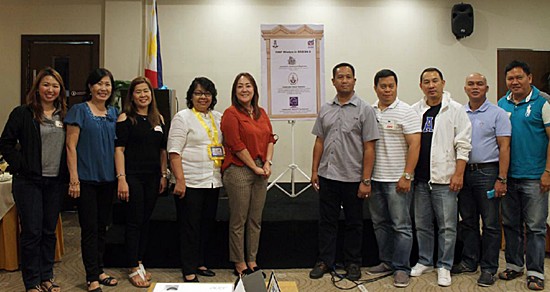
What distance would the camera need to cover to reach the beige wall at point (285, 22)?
544cm

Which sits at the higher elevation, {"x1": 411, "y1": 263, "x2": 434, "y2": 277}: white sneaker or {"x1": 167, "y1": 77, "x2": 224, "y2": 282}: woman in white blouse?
{"x1": 167, "y1": 77, "x2": 224, "y2": 282}: woman in white blouse

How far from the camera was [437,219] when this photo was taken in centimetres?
309

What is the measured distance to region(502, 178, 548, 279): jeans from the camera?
2.92 meters

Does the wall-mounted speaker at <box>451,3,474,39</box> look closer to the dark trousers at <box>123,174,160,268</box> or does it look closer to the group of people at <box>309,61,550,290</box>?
the group of people at <box>309,61,550,290</box>

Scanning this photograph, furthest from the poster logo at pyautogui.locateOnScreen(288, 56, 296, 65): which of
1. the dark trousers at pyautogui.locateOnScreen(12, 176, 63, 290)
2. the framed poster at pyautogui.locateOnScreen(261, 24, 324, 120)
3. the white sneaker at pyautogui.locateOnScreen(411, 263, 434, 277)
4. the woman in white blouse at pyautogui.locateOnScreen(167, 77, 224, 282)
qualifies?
the dark trousers at pyautogui.locateOnScreen(12, 176, 63, 290)

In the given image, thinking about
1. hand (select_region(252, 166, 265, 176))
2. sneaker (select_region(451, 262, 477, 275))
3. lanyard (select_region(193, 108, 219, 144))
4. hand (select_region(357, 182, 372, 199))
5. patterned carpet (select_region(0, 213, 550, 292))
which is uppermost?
lanyard (select_region(193, 108, 219, 144))

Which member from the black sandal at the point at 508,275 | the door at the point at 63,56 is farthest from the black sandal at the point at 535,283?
the door at the point at 63,56

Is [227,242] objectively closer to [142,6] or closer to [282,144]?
[282,144]

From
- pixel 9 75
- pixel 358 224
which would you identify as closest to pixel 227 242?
pixel 358 224

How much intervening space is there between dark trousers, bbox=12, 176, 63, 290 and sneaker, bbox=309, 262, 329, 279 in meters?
1.74

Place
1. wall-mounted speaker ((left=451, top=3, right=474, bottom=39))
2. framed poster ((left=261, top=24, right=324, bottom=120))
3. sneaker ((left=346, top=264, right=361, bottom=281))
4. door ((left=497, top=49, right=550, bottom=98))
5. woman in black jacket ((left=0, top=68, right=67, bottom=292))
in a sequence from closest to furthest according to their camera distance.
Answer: woman in black jacket ((left=0, top=68, right=67, bottom=292)) < sneaker ((left=346, top=264, right=361, bottom=281)) < framed poster ((left=261, top=24, right=324, bottom=120)) < wall-mounted speaker ((left=451, top=3, right=474, bottom=39)) < door ((left=497, top=49, right=550, bottom=98))

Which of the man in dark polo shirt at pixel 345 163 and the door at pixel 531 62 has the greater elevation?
the door at pixel 531 62

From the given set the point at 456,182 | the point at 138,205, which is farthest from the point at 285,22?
the point at 138,205

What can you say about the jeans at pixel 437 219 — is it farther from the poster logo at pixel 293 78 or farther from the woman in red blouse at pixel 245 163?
the poster logo at pixel 293 78
